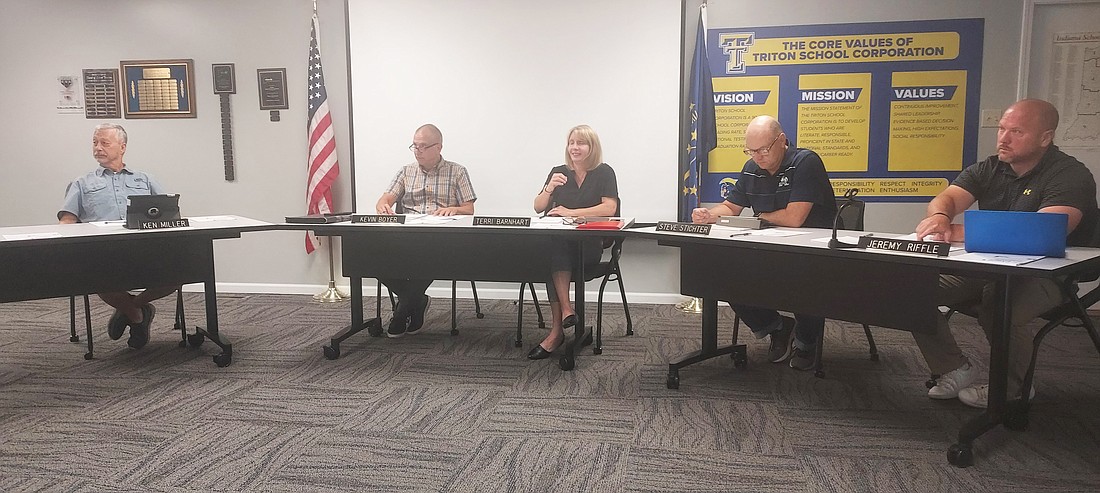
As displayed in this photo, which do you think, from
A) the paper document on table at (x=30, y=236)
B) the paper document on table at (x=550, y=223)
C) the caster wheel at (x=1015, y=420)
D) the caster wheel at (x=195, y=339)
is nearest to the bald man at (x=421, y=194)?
the paper document on table at (x=550, y=223)

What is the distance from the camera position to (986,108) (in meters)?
4.05

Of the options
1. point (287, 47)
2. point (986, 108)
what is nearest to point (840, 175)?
point (986, 108)

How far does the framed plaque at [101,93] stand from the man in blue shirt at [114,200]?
1.48 metres

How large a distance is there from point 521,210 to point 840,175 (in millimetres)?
1989

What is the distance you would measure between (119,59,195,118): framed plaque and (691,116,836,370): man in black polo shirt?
12.0 ft

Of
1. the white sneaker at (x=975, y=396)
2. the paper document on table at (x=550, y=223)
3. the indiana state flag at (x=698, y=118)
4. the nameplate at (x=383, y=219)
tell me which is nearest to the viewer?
the white sneaker at (x=975, y=396)

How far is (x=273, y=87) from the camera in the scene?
15.4 feet

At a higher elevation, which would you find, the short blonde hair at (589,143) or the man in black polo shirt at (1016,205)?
the short blonde hair at (589,143)

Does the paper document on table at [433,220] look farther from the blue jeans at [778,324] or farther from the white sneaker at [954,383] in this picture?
the white sneaker at [954,383]

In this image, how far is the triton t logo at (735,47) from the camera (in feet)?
13.9

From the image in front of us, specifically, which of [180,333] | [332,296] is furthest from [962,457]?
[332,296]

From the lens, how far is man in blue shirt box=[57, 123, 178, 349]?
11.3 ft

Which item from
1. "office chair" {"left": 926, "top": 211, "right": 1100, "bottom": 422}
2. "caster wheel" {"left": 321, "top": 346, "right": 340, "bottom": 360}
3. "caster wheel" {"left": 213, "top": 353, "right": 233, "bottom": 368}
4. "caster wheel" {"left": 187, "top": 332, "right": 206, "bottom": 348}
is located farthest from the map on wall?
"caster wheel" {"left": 187, "top": 332, "right": 206, "bottom": 348}

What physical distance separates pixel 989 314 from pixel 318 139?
3821 mm
